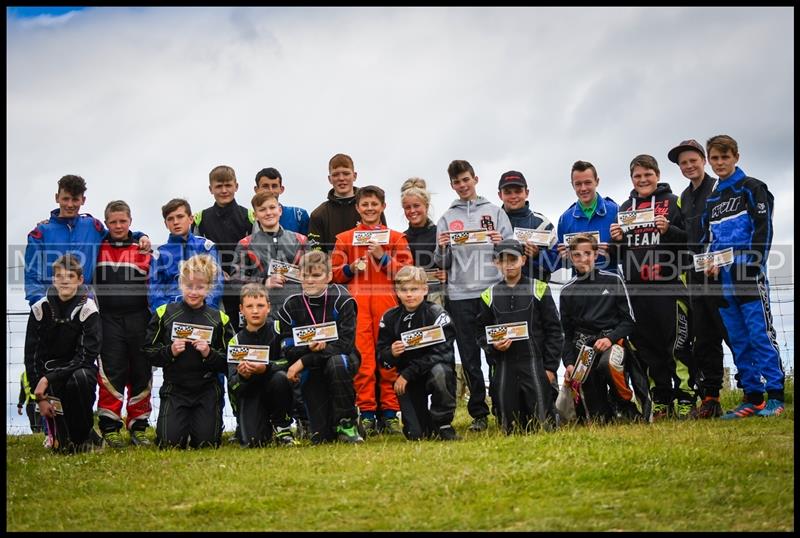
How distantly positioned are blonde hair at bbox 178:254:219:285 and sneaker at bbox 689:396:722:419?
5.28 meters

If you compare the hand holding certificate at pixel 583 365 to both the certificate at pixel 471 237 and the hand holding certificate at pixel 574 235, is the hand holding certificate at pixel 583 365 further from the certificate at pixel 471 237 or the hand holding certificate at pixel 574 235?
the certificate at pixel 471 237

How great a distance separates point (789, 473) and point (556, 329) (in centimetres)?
315

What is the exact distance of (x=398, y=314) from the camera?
985cm

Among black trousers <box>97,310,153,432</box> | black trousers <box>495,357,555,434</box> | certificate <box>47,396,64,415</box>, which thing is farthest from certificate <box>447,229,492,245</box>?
certificate <box>47,396,64,415</box>

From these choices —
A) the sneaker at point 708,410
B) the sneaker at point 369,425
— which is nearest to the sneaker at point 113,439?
the sneaker at point 369,425

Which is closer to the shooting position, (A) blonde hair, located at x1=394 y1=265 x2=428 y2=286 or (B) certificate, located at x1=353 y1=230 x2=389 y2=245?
(A) blonde hair, located at x1=394 y1=265 x2=428 y2=286

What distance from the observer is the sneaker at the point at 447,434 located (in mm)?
9423

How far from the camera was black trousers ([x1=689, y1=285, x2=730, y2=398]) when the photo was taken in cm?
1019

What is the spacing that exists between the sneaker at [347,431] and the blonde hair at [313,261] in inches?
61.0

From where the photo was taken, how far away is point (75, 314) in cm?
991

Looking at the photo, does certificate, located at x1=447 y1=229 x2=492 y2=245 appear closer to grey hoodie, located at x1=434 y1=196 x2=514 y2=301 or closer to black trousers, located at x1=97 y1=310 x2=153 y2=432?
grey hoodie, located at x1=434 y1=196 x2=514 y2=301

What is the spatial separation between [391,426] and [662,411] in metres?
2.90

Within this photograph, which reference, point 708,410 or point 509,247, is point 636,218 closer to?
point 509,247

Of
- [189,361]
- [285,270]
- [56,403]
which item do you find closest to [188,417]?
[189,361]
